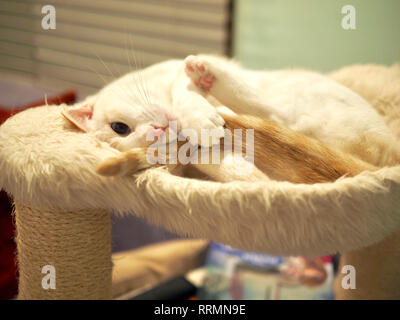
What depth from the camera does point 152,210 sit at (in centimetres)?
70

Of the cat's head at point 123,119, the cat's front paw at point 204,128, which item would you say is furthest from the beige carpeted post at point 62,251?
the cat's front paw at point 204,128

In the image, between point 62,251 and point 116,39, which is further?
point 116,39

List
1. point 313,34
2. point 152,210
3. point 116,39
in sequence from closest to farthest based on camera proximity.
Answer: point 152,210 < point 313,34 < point 116,39

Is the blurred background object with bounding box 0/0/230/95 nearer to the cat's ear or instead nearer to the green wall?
the green wall

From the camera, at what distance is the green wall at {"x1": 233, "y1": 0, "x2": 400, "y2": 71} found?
56.0 inches

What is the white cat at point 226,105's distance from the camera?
0.77 m

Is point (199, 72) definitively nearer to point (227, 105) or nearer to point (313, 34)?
point (227, 105)

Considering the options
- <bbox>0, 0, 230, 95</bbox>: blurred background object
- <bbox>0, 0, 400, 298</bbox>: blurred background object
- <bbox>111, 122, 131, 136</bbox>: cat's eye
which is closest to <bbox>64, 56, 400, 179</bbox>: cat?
<bbox>111, 122, 131, 136</bbox>: cat's eye

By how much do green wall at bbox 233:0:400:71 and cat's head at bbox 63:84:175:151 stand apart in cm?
96

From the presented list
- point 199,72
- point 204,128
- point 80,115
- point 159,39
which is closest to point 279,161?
point 204,128

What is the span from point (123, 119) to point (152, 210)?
0.20 metres

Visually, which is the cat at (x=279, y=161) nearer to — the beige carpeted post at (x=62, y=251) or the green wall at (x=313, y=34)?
the beige carpeted post at (x=62, y=251)

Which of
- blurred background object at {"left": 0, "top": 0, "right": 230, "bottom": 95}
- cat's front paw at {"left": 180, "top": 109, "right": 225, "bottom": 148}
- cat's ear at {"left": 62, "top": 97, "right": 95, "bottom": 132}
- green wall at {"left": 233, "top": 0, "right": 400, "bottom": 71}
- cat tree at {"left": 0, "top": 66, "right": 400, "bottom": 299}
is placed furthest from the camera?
blurred background object at {"left": 0, "top": 0, "right": 230, "bottom": 95}
